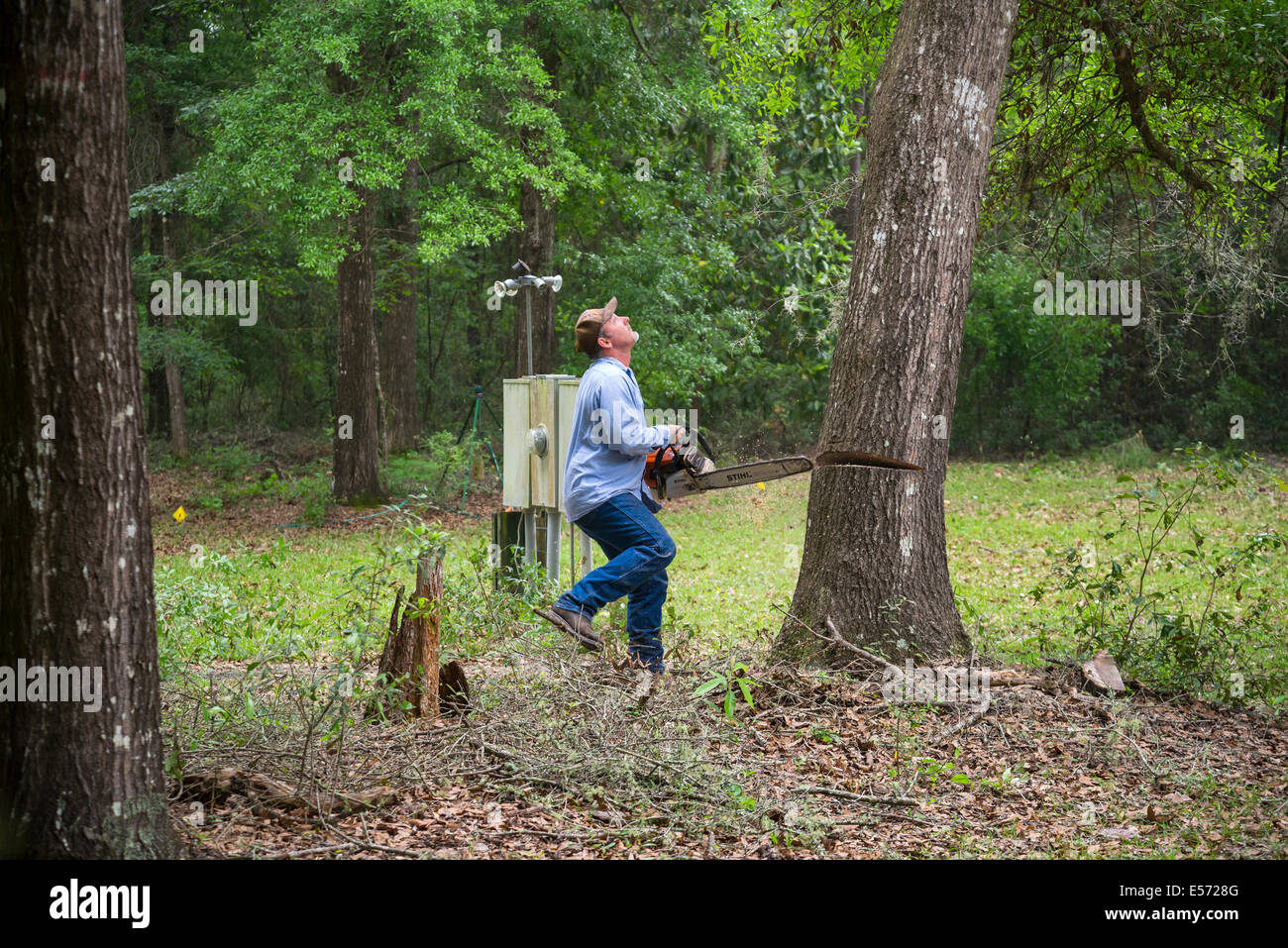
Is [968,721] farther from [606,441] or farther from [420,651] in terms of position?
[420,651]

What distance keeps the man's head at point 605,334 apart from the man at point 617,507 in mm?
112

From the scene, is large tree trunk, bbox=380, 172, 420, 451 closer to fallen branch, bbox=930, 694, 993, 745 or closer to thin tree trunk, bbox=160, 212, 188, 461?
thin tree trunk, bbox=160, 212, 188, 461

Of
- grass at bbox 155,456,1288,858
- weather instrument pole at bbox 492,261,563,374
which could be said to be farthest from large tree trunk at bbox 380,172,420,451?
weather instrument pole at bbox 492,261,563,374

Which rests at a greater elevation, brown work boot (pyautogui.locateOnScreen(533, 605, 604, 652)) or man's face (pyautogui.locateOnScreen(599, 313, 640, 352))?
man's face (pyautogui.locateOnScreen(599, 313, 640, 352))

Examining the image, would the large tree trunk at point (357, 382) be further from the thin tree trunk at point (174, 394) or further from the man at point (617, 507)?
the man at point (617, 507)

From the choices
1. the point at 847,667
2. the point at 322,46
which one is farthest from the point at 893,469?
the point at 322,46

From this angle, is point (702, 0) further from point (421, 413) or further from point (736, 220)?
point (421, 413)

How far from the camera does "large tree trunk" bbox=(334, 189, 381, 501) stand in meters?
15.5

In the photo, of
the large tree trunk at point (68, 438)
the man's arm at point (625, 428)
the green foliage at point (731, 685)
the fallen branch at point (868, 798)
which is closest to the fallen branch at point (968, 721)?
the fallen branch at point (868, 798)

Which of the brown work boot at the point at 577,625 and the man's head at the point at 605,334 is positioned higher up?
the man's head at the point at 605,334

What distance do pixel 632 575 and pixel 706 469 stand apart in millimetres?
750

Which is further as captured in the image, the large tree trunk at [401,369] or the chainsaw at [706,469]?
the large tree trunk at [401,369]

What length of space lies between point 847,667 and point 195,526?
11.7 metres

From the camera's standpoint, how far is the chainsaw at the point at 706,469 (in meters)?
5.81
